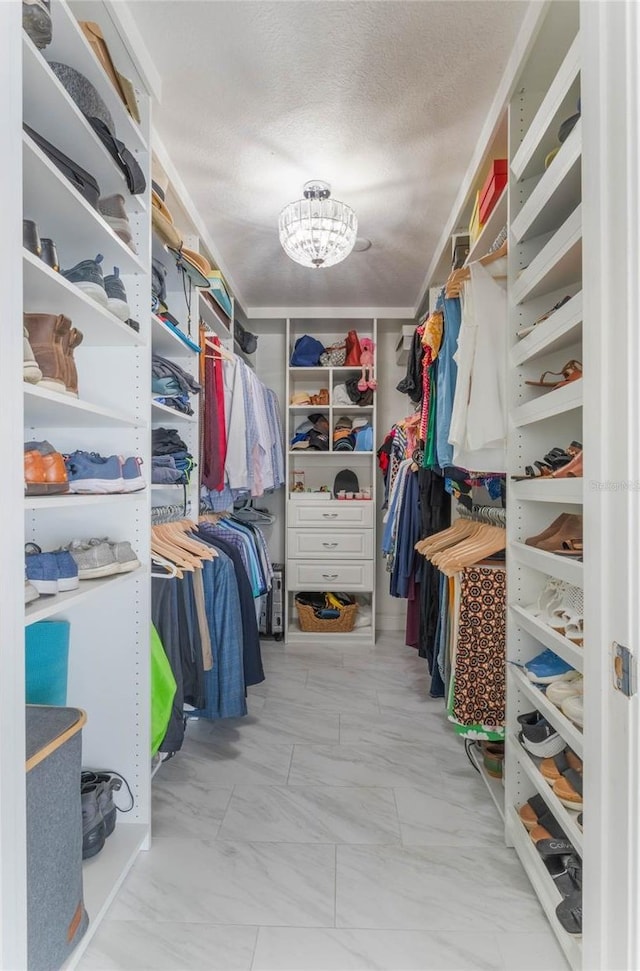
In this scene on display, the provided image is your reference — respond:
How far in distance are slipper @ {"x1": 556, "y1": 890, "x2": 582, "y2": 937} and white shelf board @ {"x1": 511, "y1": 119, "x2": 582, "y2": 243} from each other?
163 cm

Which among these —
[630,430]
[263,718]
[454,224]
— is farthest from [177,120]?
[263,718]

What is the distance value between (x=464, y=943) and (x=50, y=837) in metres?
1.00

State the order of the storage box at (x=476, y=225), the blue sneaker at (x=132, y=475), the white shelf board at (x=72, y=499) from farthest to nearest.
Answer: the storage box at (x=476, y=225) → the blue sneaker at (x=132, y=475) → the white shelf board at (x=72, y=499)

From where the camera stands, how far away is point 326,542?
12.3 feet

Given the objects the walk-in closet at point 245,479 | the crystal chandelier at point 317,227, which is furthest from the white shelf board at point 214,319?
the crystal chandelier at point 317,227

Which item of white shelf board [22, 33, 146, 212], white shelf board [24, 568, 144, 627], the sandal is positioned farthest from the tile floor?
white shelf board [22, 33, 146, 212]

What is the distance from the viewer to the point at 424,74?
64.9 inches

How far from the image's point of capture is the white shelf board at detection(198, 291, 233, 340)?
8.47ft

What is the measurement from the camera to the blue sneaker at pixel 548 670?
1381mm

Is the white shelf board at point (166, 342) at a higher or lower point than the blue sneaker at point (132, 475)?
higher

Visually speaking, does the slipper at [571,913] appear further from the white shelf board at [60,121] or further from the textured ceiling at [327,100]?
the textured ceiling at [327,100]

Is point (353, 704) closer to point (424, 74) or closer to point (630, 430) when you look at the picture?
point (630, 430)

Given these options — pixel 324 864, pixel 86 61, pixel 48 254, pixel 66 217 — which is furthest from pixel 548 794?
pixel 86 61

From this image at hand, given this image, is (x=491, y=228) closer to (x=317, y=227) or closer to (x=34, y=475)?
(x=317, y=227)
